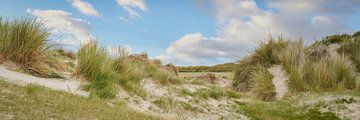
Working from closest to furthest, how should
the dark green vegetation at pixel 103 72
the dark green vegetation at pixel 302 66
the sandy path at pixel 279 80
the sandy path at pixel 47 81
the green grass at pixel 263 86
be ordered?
the sandy path at pixel 47 81 → the dark green vegetation at pixel 103 72 → the dark green vegetation at pixel 302 66 → the green grass at pixel 263 86 → the sandy path at pixel 279 80

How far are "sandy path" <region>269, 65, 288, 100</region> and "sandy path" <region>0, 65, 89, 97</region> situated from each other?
8489 mm

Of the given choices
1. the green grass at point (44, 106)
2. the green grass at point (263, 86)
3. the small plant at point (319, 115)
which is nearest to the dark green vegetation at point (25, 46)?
the green grass at point (44, 106)

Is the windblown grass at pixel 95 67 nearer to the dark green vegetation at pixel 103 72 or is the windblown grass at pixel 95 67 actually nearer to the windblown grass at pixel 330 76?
the dark green vegetation at pixel 103 72

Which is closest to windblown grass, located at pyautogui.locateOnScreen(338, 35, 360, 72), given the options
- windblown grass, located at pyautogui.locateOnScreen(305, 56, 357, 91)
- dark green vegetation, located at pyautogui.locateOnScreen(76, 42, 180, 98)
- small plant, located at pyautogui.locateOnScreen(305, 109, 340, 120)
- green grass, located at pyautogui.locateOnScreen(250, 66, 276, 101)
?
windblown grass, located at pyautogui.locateOnScreen(305, 56, 357, 91)

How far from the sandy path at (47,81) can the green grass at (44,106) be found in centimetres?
107

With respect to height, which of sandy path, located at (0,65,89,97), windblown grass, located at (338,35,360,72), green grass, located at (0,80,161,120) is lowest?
green grass, located at (0,80,161,120)

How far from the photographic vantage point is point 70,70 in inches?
466

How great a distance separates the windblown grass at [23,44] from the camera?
10297mm

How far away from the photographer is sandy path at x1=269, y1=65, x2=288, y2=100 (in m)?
16.2

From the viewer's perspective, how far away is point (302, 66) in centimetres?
1622

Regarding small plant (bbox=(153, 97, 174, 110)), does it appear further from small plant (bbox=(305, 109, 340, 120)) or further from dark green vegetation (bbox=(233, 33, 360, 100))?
dark green vegetation (bbox=(233, 33, 360, 100))

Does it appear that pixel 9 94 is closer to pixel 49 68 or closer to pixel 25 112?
pixel 25 112

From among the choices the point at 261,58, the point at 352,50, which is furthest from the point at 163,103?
the point at 352,50

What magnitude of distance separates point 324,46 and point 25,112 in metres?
17.2
